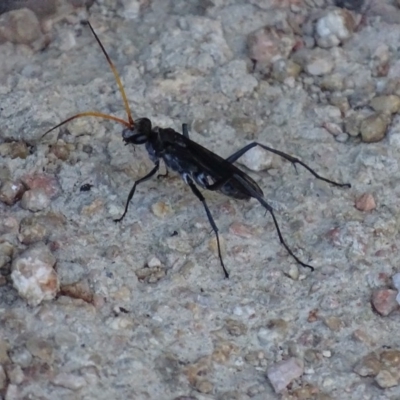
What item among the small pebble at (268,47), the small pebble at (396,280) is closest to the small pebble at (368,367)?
the small pebble at (396,280)

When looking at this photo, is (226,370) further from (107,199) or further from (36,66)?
(36,66)

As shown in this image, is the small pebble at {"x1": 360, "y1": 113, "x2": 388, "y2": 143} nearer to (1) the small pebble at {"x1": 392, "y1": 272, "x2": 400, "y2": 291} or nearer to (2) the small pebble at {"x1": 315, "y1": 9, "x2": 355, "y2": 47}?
(2) the small pebble at {"x1": 315, "y1": 9, "x2": 355, "y2": 47}

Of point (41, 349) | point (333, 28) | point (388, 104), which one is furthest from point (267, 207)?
point (333, 28)

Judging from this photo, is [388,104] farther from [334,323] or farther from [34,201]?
[34,201]

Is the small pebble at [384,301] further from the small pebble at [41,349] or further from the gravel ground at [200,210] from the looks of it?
the small pebble at [41,349]

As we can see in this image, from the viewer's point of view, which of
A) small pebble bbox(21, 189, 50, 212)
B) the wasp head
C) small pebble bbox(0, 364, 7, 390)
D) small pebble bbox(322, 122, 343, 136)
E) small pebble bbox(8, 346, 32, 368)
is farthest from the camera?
small pebble bbox(322, 122, 343, 136)

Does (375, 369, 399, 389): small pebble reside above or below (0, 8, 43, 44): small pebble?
below

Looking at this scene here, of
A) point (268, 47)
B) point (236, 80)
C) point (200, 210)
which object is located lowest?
point (200, 210)

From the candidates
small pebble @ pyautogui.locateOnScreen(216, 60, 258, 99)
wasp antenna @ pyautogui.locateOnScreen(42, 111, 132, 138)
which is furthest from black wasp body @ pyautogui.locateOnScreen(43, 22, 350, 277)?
small pebble @ pyautogui.locateOnScreen(216, 60, 258, 99)
